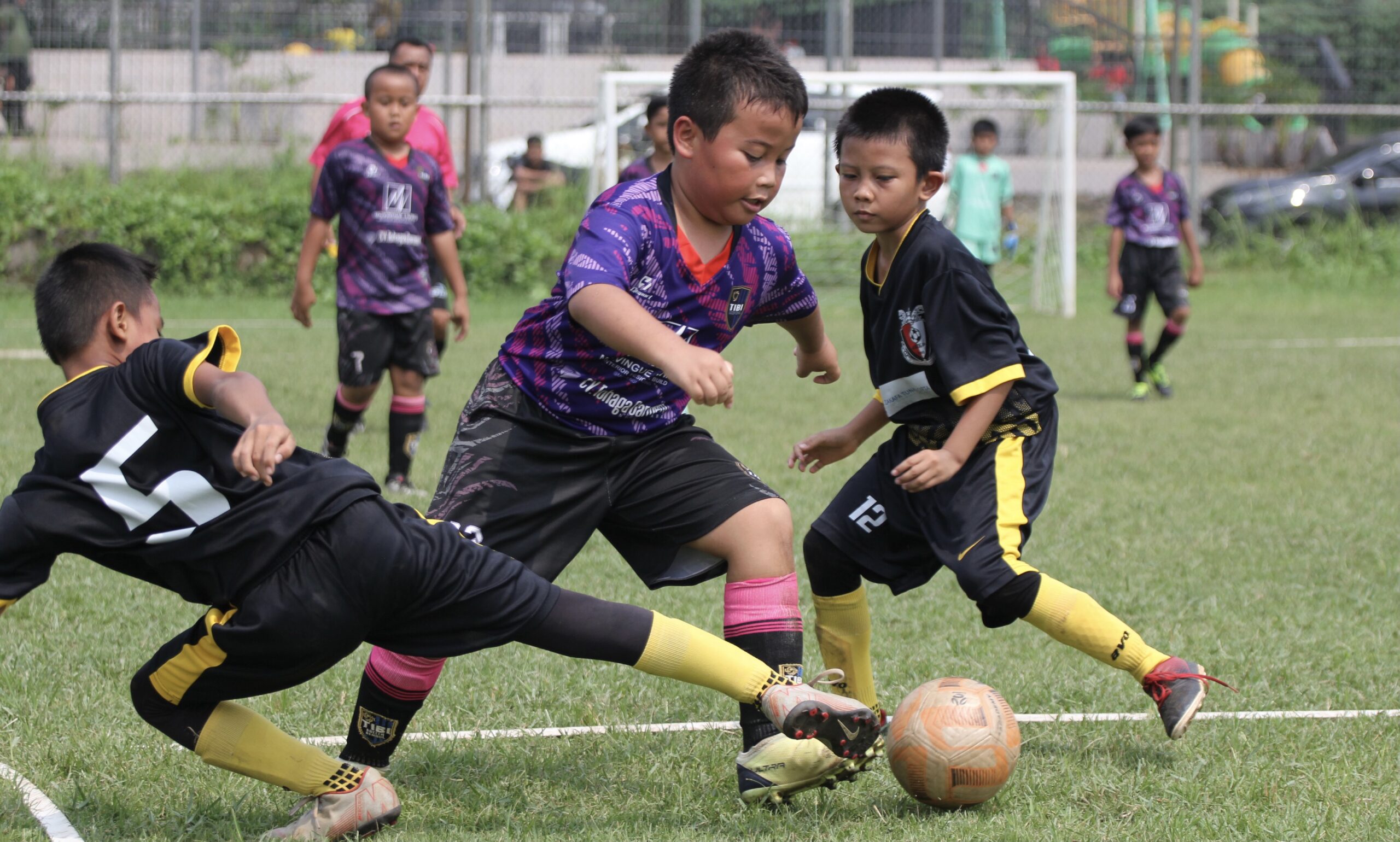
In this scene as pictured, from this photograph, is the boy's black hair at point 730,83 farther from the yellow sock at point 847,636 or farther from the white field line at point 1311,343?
the white field line at point 1311,343

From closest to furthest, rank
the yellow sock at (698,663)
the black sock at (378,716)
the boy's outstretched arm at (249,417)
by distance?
the boy's outstretched arm at (249,417), the yellow sock at (698,663), the black sock at (378,716)

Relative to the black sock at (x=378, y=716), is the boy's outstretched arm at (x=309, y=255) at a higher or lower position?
higher

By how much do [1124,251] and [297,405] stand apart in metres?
5.95

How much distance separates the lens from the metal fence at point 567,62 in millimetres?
15359

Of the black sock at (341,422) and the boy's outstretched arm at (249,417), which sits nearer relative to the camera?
the boy's outstretched arm at (249,417)

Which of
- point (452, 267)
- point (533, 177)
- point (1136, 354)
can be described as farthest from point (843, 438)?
point (533, 177)

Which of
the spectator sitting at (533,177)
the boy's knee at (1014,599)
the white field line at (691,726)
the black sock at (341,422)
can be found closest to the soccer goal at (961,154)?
the spectator sitting at (533,177)

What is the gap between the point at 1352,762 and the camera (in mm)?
3525

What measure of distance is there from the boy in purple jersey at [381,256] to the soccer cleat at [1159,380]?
207 inches


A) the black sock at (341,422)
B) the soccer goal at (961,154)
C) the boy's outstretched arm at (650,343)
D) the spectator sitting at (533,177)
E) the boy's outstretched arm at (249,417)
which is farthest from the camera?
the spectator sitting at (533,177)

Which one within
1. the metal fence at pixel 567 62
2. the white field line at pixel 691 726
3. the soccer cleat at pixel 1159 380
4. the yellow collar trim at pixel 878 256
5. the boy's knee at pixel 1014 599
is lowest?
the white field line at pixel 691 726

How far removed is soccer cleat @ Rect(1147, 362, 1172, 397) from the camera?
10.2 meters

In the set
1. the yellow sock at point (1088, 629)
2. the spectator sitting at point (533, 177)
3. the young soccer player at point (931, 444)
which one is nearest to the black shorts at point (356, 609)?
the young soccer player at point (931, 444)

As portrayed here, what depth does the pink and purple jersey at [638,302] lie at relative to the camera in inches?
127
